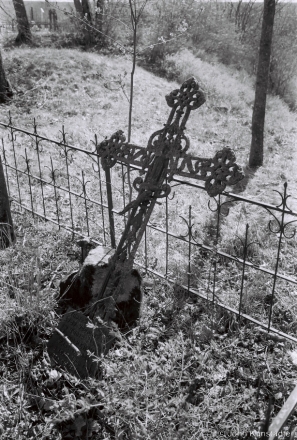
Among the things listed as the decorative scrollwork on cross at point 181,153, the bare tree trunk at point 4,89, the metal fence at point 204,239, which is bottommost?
the metal fence at point 204,239

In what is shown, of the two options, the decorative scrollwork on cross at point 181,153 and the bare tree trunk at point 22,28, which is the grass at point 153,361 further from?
the bare tree trunk at point 22,28

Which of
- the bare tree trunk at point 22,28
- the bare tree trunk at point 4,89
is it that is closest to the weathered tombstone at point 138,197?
the bare tree trunk at point 4,89

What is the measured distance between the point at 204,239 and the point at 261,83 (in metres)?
3.95

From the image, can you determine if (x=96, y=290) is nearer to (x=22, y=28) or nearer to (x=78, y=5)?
(x=22, y=28)

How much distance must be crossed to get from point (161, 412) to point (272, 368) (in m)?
1.04

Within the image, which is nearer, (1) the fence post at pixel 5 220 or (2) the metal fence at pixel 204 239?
(2) the metal fence at pixel 204 239

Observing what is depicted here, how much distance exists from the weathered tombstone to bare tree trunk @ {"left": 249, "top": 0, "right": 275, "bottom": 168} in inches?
192

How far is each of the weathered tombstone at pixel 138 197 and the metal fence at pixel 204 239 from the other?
0.18 metres

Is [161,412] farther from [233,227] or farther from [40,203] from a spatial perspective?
[40,203]

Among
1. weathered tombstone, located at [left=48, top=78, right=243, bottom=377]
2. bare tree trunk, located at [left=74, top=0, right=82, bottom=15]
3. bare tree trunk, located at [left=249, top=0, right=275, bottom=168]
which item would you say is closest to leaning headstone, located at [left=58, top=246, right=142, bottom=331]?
weathered tombstone, located at [left=48, top=78, right=243, bottom=377]

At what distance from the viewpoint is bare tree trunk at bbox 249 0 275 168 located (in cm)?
689

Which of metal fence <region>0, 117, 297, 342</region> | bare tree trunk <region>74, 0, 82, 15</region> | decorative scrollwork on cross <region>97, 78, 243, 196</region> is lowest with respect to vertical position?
metal fence <region>0, 117, 297, 342</region>

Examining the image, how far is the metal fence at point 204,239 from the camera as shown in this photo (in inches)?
126

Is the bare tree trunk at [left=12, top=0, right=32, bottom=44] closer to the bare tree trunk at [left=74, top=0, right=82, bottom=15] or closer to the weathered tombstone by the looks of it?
the bare tree trunk at [left=74, top=0, right=82, bottom=15]
